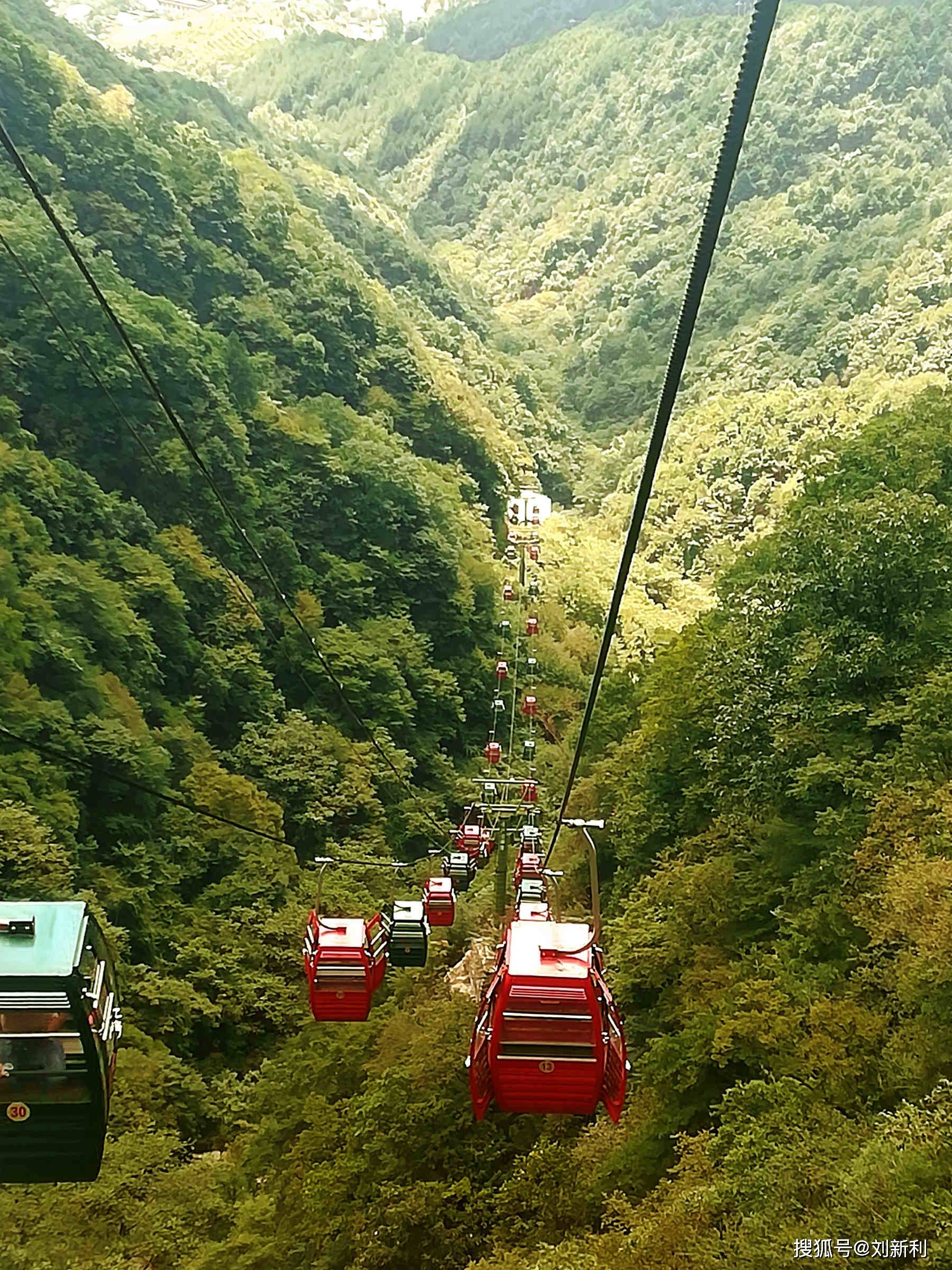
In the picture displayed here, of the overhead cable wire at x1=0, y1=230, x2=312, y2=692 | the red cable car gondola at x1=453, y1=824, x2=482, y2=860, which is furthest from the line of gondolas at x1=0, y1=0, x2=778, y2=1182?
the overhead cable wire at x1=0, y1=230, x2=312, y2=692

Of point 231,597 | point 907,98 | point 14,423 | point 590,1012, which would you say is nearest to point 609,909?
point 590,1012

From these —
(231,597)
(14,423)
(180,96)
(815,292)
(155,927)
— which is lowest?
(155,927)

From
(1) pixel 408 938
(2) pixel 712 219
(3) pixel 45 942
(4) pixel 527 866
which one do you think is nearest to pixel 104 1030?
(3) pixel 45 942

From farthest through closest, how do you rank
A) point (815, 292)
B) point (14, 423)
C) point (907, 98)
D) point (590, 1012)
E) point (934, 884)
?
point (907, 98), point (815, 292), point (14, 423), point (934, 884), point (590, 1012)

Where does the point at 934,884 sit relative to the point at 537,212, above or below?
below

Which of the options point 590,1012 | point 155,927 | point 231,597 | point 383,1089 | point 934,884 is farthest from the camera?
point 231,597

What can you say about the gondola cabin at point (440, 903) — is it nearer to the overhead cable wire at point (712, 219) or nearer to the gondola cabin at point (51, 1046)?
the gondola cabin at point (51, 1046)

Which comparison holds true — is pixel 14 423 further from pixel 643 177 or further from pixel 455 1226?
pixel 643 177
